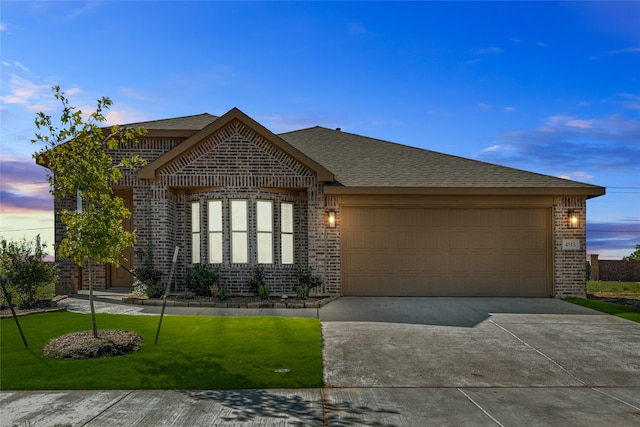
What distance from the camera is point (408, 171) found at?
659 inches

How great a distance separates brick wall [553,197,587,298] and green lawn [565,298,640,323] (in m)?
0.54

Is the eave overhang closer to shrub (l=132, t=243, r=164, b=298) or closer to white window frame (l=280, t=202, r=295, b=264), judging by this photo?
white window frame (l=280, t=202, r=295, b=264)

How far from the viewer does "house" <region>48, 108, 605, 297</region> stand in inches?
594

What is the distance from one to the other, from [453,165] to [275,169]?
6350 mm

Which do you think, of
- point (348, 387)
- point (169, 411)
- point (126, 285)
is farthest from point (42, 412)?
point (126, 285)

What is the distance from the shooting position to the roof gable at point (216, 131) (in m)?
14.9

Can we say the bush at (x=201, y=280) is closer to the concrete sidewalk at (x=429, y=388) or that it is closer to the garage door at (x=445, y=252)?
the garage door at (x=445, y=252)

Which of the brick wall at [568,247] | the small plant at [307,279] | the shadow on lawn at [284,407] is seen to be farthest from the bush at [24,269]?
the brick wall at [568,247]

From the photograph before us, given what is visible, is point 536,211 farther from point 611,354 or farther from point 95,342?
point 95,342

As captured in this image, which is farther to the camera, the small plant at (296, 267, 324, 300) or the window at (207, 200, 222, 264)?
the window at (207, 200, 222, 264)

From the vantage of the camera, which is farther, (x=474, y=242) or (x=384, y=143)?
(x=384, y=143)

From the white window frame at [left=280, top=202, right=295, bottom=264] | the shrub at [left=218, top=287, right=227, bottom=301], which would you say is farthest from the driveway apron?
the shrub at [left=218, top=287, right=227, bottom=301]

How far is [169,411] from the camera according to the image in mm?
6082

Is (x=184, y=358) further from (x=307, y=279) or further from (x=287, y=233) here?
(x=287, y=233)
